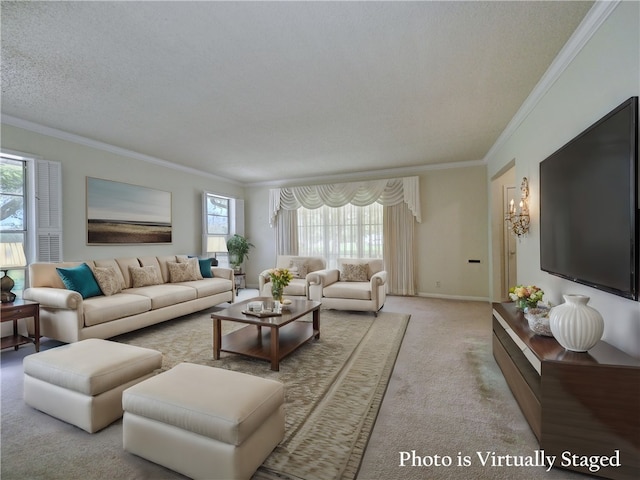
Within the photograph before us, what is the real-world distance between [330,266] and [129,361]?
5.08 meters

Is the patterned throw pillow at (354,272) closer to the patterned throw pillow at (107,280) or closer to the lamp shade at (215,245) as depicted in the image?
the lamp shade at (215,245)

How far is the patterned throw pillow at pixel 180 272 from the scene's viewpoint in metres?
4.78

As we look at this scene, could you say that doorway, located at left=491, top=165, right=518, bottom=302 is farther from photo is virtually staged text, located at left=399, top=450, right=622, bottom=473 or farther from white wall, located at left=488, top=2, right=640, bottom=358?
photo is virtually staged text, located at left=399, top=450, right=622, bottom=473

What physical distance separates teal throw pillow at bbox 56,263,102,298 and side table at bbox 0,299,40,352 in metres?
0.42

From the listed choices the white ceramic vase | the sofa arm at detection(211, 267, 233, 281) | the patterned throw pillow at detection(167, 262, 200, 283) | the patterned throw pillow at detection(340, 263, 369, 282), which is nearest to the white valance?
the patterned throw pillow at detection(340, 263, 369, 282)

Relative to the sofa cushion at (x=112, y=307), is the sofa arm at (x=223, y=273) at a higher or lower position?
higher

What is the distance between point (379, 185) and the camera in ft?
20.2

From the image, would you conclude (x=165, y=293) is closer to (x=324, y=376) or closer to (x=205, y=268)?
(x=205, y=268)

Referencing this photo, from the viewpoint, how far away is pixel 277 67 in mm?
2471

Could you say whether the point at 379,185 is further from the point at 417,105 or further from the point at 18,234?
the point at 18,234

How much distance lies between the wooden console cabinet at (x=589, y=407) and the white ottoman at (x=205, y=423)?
1.43 m

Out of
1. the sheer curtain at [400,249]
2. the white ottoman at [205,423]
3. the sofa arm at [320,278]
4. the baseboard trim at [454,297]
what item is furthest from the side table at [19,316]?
the baseboard trim at [454,297]

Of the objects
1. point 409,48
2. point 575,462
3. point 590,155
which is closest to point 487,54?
point 409,48

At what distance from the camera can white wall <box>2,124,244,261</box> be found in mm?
3816
